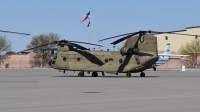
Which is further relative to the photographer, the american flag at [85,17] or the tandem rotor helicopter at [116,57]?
the american flag at [85,17]

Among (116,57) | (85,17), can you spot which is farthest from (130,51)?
(85,17)

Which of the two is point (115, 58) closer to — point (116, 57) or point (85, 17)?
point (116, 57)

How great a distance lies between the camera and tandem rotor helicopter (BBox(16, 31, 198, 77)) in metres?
40.9

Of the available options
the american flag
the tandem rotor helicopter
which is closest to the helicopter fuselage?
the tandem rotor helicopter

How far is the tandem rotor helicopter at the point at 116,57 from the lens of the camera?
134 feet

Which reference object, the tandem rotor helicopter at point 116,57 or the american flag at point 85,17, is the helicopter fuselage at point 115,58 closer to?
the tandem rotor helicopter at point 116,57

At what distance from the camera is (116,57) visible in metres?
Result: 42.1

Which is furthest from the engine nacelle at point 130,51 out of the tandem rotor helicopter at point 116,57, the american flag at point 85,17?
the american flag at point 85,17

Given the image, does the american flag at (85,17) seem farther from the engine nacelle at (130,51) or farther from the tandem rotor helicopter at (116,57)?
the engine nacelle at (130,51)

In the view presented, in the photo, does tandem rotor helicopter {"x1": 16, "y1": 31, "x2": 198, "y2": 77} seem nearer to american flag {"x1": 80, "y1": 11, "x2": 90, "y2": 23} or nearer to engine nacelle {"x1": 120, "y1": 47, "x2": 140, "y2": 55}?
engine nacelle {"x1": 120, "y1": 47, "x2": 140, "y2": 55}

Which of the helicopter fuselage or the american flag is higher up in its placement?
the american flag

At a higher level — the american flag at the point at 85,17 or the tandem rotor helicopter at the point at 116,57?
the american flag at the point at 85,17

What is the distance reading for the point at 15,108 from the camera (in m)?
14.3

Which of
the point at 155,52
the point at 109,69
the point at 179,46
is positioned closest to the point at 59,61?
the point at 109,69
